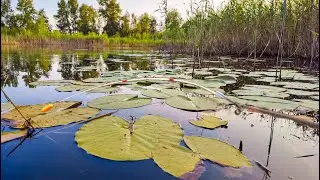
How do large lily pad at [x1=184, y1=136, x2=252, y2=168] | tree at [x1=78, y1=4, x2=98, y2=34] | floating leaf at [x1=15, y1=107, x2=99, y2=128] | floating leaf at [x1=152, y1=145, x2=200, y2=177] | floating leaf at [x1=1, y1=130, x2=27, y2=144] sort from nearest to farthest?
floating leaf at [x1=152, y1=145, x2=200, y2=177], large lily pad at [x1=184, y1=136, x2=252, y2=168], floating leaf at [x1=1, y1=130, x2=27, y2=144], floating leaf at [x1=15, y1=107, x2=99, y2=128], tree at [x1=78, y1=4, x2=98, y2=34]

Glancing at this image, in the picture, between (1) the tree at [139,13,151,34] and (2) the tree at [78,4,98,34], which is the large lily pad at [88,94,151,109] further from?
(1) the tree at [139,13,151,34]

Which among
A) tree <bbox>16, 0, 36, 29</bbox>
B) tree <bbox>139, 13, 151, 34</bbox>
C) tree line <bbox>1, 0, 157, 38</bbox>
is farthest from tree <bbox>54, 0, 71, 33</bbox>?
tree <bbox>139, 13, 151, 34</bbox>

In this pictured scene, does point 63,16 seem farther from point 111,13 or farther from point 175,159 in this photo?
point 175,159

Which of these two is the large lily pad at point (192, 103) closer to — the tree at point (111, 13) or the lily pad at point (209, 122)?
the lily pad at point (209, 122)

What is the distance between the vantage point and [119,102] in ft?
7.03

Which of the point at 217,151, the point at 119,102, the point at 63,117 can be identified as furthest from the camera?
the point at 119,102

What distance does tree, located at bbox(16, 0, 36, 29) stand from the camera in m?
24.7

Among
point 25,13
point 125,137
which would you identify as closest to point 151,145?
point 125,137

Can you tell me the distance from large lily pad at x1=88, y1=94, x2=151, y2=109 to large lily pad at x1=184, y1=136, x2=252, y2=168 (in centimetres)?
81

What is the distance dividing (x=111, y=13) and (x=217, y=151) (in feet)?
107

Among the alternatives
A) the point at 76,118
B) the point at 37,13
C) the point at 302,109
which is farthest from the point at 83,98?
the point at 37,13

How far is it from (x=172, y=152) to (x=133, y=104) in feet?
3.14

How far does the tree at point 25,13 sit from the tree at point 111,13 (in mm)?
8741

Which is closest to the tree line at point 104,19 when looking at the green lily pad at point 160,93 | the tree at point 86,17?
the tree at point 86,17
